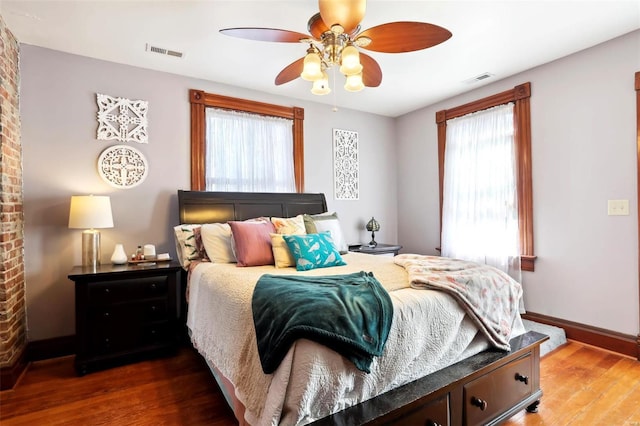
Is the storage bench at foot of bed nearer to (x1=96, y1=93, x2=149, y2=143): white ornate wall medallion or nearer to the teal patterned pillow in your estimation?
the teal patterned pillow

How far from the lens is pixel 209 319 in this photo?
2014 millimetres

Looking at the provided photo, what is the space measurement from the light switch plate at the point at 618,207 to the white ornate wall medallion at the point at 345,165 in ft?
8.66

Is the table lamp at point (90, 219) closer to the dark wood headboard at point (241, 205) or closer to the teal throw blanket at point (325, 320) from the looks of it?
the dark wood headboard at point (241, 205)

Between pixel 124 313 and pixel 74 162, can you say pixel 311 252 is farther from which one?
pixel 74 162

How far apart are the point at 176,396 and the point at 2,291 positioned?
1.44 meters

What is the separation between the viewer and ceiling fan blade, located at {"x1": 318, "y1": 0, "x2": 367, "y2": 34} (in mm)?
1682

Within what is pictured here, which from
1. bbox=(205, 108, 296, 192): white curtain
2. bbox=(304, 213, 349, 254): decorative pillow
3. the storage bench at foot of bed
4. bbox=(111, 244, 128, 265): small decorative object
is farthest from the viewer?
bbox=(205, 108, 296, 192): white curtain

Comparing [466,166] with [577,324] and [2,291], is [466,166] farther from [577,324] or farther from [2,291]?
[2,291]

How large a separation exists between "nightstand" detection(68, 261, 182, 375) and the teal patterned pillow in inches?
41.8

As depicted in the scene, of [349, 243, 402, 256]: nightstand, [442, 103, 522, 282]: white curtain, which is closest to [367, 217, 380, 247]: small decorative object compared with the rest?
[349, 243, 402, 256]: nightstand

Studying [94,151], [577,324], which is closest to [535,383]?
[577,324]

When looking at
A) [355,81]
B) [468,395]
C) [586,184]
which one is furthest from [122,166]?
[586,184]

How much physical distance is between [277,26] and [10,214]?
7.93ft

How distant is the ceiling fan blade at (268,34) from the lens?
196cm
